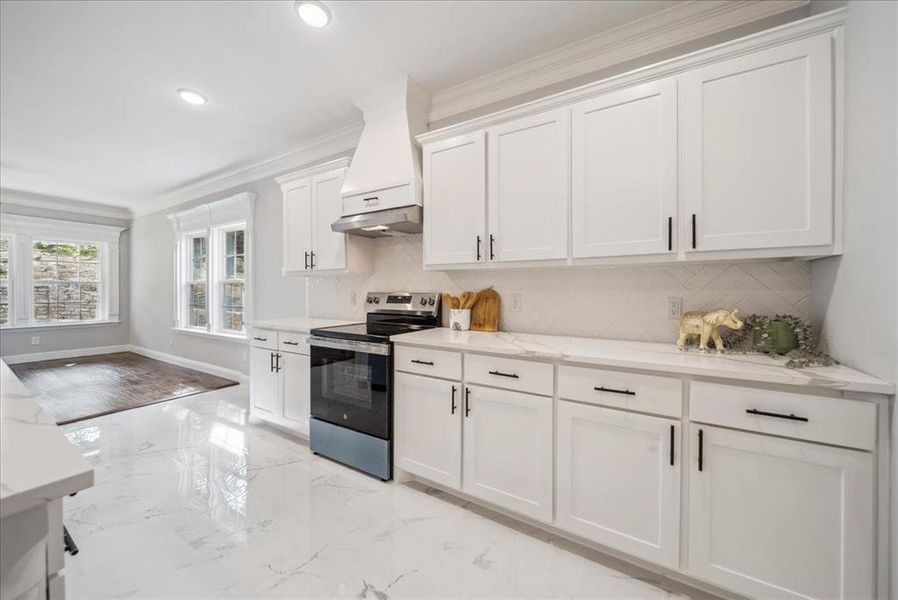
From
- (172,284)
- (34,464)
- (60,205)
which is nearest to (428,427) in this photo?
(34,464)

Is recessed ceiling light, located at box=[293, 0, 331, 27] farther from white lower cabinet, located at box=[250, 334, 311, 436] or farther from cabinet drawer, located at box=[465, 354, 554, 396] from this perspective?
white lower cabinet, located at box=[250, 334, 311, 436]

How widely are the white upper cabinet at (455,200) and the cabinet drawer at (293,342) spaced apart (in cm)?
120

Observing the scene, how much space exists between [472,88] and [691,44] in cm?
139

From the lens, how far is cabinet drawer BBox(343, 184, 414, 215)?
266 cm

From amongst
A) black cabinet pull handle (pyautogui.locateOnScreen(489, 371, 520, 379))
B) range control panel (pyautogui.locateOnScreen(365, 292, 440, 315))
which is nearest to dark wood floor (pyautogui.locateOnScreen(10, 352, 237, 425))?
range control panel (pyautogui.locateOnScreen(365, 292, 440, 315))

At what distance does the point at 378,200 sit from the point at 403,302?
833 mm

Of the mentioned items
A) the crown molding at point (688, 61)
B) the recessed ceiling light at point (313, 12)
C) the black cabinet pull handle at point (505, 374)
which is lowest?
the black cabinet pull handle at point (505, 374)

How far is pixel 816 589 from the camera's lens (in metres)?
1.33

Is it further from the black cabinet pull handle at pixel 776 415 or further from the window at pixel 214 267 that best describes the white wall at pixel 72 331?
the black cabinet pull handle at pixel 776 415

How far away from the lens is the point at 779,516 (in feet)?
4.52

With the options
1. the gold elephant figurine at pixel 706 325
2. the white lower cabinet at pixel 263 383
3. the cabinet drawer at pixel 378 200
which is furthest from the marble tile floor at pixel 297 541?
the cabinet drawer at pixel 378 200

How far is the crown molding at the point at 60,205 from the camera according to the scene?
5.69 meters

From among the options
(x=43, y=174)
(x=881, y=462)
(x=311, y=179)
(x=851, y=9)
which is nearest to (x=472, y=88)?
(x=311, y=179)

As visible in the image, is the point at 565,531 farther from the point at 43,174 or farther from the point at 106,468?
the point at 43,174
